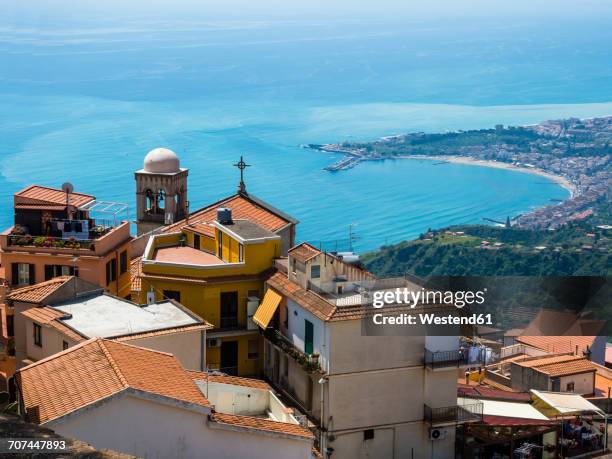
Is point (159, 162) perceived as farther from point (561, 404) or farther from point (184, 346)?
point (561, 404)

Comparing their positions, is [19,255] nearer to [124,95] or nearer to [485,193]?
[485,193]

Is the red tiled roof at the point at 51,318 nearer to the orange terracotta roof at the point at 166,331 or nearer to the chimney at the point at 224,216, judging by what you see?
the orange terracotta roof at the point at 166,331

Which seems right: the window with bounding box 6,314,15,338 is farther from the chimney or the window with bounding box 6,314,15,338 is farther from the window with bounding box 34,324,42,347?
the chimney

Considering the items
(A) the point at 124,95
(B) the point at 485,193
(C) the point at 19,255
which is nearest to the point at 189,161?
(B) the point at 485,193

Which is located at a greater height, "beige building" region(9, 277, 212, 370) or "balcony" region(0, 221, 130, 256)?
"balcony" region(0, 221, 130, 256)

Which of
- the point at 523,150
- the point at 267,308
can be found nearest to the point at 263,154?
the point at 523,150

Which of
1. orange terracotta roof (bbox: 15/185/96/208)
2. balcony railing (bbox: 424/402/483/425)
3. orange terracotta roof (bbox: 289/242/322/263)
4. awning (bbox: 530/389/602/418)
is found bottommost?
awning (bbox: 530/389/602/418)

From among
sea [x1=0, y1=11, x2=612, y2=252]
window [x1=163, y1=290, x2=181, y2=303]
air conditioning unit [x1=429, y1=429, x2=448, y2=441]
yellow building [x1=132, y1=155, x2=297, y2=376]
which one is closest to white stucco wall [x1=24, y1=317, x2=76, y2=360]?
yellow building [x1=132, y1=155, x2=297, y2=376]
